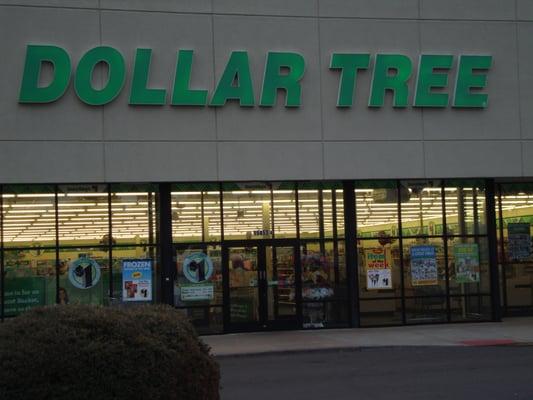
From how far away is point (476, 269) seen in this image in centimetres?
2181

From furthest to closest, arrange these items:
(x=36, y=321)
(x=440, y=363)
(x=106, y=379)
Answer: (x=440, y=363) → (x=36, y=321) → (x=106, y=379)

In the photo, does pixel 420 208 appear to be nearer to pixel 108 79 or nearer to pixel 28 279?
→ pixel 108 79

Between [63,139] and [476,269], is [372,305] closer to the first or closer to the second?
[476,269]

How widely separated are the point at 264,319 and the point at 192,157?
471cm

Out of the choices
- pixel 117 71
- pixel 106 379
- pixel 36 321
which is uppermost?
pixel 117 71

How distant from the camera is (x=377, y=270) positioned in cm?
2120

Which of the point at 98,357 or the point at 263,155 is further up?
the point at 263,155

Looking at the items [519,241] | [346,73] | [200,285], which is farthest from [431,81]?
[200,285]

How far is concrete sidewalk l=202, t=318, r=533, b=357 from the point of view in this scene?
694 inches

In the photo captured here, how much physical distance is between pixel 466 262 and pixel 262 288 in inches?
228

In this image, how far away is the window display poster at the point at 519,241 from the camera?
78.3ft

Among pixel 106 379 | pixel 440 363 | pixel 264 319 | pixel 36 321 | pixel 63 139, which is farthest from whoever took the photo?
pixel 264 319

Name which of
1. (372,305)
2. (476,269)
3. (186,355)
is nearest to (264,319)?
(372,305)

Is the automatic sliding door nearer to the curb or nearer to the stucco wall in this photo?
the stucco wall
